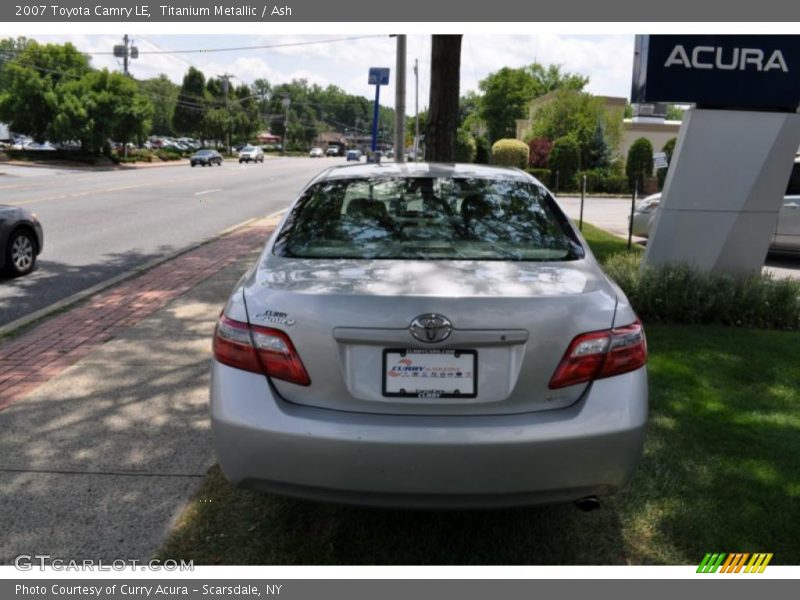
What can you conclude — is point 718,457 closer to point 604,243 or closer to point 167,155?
point 604,243

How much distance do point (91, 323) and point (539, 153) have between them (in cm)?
A: 3320

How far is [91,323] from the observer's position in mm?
6980

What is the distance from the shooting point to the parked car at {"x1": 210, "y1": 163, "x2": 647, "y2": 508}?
273cm

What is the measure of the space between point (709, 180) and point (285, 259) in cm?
557

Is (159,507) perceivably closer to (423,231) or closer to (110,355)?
(423,231)

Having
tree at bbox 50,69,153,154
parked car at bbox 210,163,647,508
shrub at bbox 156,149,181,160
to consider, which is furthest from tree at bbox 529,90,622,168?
shrub at bbox 156,149,181,160

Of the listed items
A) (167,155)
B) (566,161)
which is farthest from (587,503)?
(167,155)

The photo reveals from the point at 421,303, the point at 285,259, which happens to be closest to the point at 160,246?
the point at 285,259

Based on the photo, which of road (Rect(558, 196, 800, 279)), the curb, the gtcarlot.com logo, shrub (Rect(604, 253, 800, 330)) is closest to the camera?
the gtcarlot.com logo

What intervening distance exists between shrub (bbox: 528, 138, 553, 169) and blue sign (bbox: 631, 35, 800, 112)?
30143mm

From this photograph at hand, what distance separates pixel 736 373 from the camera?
18.3 ft

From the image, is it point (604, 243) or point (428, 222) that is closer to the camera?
point (428, 222)

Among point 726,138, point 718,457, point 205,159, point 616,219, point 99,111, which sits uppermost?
point 99,111

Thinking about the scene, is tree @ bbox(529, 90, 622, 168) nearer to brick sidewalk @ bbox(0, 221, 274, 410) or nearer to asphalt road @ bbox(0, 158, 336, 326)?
asphalt road @ bbox(0, 158, 336, 326)
